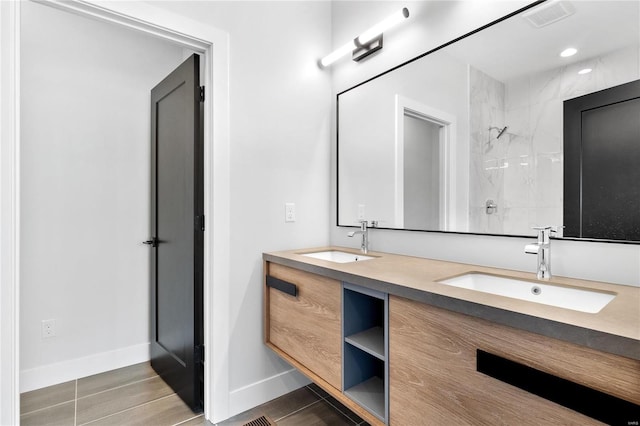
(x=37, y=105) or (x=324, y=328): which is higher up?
(x=37, y=105)

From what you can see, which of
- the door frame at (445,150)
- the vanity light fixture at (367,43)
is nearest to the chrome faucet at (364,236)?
the door frame at (445,150)

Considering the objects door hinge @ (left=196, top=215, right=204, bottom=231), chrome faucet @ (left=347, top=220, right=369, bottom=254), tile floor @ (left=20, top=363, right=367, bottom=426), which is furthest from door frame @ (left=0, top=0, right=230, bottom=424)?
chrome faucet @ (left=347, top=220, right=369, bottom=254)

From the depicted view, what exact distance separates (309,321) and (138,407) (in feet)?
3.84

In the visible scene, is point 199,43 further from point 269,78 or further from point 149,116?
point 149,116

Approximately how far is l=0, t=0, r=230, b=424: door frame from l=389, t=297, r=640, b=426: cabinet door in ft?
3.34

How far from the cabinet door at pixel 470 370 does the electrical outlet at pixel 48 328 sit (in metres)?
2.19

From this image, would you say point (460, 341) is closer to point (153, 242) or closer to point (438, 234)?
point (438, 234)

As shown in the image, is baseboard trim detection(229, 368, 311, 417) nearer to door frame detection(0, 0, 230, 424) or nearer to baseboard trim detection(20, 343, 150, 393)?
door frame detection(0, 0, 230, 424)

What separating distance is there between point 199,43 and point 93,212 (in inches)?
54.4

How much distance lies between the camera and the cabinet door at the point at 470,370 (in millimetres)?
731

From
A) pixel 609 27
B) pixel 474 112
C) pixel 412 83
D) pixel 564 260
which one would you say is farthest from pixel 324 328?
pixel 609 27

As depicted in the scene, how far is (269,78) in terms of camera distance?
1.98 meters

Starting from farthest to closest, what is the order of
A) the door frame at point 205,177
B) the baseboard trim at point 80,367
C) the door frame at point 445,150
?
the baseboard trim at point 80,367 → the door frame at point 445,150 → the door frame at point 205,177

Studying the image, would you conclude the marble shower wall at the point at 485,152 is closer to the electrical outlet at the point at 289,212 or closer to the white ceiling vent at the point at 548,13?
the white ceiling vent at the point at 548,13
